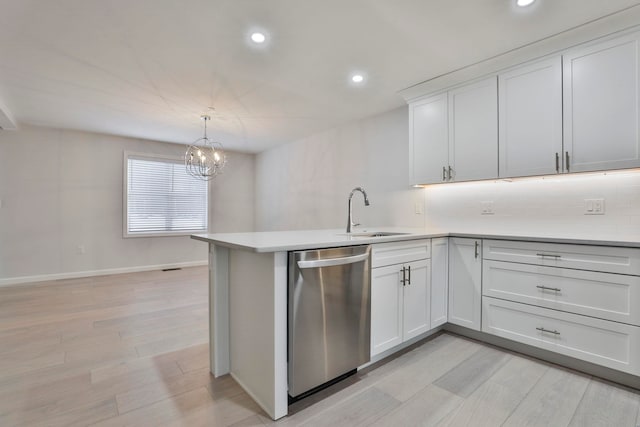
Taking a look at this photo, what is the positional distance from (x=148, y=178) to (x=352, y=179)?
388cm

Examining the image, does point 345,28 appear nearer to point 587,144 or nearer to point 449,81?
point 449,81

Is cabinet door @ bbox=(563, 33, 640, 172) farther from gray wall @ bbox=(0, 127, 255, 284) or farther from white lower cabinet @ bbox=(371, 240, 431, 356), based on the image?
gray wall @ bbox=(0, 127, 255, 284)

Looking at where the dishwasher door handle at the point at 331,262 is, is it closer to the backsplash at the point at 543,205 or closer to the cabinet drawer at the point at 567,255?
the cabinet drawer at the point at 567,255

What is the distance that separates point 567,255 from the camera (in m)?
2.05

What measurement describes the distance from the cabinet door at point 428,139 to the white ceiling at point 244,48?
284mm

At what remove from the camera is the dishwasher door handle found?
5.21 ft

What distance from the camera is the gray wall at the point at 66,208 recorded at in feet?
14.7

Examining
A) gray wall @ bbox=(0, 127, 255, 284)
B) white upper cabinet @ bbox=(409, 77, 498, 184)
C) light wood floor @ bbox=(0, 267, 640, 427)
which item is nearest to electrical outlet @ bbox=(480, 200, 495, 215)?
white upper cabinet @ bbox=(409, 77, 498, 184)

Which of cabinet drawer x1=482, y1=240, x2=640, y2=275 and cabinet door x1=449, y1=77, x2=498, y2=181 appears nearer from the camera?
cabinet drawer x1=482, y1=240, x2=640, y2=275

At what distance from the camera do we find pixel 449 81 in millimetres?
2824

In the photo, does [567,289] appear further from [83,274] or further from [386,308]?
[83,274]

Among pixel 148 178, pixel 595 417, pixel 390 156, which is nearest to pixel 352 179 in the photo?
pixel 390 156

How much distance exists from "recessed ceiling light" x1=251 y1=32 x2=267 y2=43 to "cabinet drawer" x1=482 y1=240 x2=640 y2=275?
2.36 m

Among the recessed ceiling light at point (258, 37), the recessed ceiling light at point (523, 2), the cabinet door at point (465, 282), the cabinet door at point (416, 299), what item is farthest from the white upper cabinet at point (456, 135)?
the recessed ceiling light at point (258, 37)
